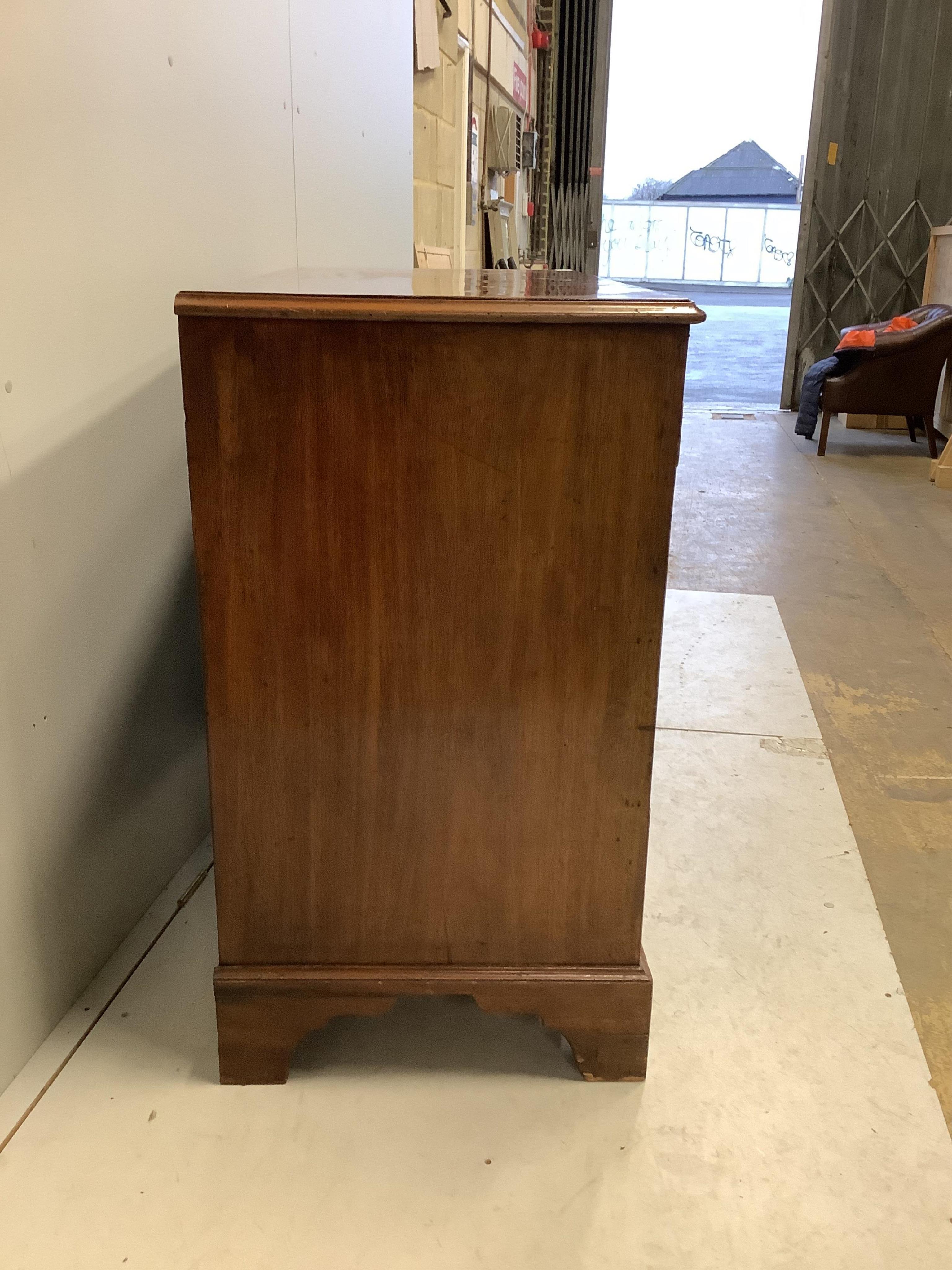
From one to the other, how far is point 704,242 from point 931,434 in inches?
649

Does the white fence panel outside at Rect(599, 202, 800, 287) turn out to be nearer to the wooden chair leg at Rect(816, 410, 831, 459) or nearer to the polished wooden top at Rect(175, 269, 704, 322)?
the wooden chair leg at Rect(816, 410, 831, 459)

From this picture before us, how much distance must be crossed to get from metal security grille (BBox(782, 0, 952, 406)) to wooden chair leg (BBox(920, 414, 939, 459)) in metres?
1.35

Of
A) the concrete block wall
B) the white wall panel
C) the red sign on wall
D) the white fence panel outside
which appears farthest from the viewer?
the white fence panel outside

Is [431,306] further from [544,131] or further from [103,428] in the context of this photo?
[544,131]

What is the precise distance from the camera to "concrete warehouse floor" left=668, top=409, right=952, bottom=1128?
1460 millimetres

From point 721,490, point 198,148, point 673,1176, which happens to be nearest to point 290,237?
point 198,148

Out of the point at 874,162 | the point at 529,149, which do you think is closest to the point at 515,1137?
the point at 529,149

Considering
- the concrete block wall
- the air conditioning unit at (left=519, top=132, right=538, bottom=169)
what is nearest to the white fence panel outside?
the air conditioning unit at (left=519, top=132, right=538, bottom=169)

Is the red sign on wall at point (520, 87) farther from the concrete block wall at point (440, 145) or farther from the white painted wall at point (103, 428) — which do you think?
the white painted wall at point (103, 428)

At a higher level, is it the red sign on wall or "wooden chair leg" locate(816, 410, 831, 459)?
the red sign on wall

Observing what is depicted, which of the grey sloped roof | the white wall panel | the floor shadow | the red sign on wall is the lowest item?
the floor shadow

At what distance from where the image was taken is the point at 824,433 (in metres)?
4.84

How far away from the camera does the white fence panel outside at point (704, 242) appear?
19188mm

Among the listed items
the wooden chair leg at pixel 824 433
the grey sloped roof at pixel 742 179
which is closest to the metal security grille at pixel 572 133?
the wooden chair leg at pixel 824 433
